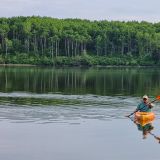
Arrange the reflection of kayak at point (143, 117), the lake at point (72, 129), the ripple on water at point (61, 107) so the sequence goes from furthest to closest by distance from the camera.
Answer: the ripple on water at point (61, 107) < the reflection of kayak at point (143, 117) < the lake at point (72, 129)

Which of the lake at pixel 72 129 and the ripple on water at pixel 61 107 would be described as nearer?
the lake at pixel 72 129

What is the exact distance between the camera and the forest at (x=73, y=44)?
140150mm

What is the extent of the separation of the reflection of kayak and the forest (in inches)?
3991

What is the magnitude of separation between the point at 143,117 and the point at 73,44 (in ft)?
392

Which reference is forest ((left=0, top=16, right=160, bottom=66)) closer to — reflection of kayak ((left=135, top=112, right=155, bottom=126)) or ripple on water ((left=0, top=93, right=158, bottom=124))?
ripple on water ((left=0, top=93, right=158, bottom=124))

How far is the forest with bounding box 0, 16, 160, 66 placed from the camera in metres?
140

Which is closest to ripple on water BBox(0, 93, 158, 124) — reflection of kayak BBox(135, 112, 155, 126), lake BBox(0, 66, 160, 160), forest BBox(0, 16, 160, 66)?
lake BBox(0, 66, 160, 160)

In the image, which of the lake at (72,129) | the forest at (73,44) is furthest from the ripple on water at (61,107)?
the forest at (73,44)

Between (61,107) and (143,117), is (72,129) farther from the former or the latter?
(61,107)

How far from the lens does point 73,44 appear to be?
6053 inches

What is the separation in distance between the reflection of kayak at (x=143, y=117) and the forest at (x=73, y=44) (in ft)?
333

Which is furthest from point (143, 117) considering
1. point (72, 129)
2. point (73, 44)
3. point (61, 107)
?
point (73, 44)

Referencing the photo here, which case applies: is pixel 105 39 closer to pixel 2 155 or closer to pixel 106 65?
pixel 106 65

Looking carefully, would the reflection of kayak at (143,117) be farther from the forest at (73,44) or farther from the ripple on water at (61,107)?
the forest at (73,44)
